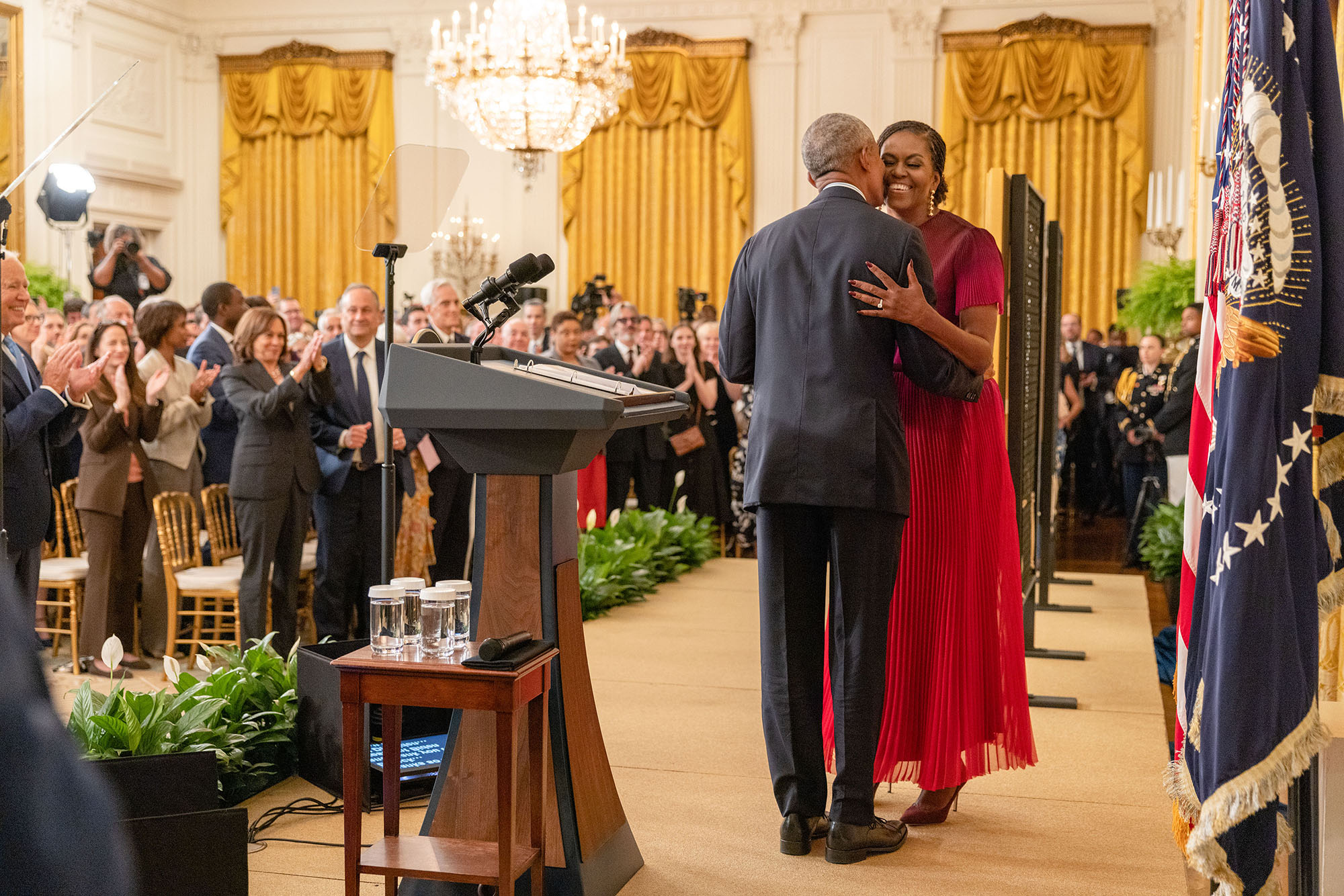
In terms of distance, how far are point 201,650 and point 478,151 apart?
33.7 feet

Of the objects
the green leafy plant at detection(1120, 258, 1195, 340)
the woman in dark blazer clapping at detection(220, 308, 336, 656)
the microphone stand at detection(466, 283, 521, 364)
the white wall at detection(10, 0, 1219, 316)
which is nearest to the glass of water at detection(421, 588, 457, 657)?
the microphone stand at detection(466, 283, 521, 364)

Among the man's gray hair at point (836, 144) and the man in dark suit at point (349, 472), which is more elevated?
the man's gray hair at point (836, 144)

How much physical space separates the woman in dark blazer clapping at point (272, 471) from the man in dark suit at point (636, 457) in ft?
9.88

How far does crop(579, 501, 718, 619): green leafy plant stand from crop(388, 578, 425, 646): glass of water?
3.17 m

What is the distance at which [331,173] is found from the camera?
1504 cm

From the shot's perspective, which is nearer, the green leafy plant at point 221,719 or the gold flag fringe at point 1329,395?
the gold flag fringe at point 1329,395

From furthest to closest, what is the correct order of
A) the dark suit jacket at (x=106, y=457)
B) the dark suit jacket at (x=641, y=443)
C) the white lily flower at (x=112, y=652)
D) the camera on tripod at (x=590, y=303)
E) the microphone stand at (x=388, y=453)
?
the camera on tripod at (x=590, y=303), the dark suit jacket at (x=641, y=443), the dark suit jacket at (x=106, y=457), the microphone stand at (x=388, y=453), the white lily flower at (x=112, y=652)

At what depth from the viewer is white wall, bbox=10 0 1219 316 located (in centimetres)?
1304

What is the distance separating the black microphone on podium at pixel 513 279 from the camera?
2.46 m

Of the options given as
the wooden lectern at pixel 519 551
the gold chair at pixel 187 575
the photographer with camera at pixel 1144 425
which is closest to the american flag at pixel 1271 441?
the wooden lectern at pixel 519 551

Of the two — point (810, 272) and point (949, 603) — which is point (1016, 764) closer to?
point (949, 603)

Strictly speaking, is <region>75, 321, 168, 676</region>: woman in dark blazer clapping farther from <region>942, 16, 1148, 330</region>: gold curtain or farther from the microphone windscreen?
<region>942, 16, 1148, 330</region>: gold curtain

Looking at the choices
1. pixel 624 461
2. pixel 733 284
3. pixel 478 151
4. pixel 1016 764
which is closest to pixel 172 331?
pixel 624 461

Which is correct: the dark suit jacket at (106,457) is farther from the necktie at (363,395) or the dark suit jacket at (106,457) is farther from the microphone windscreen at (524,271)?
the microphone windscreen at (524,271)
